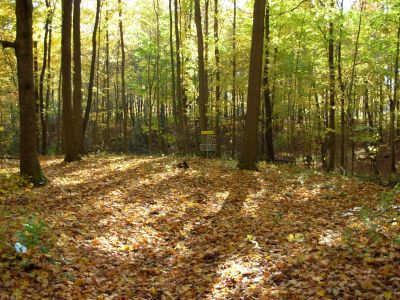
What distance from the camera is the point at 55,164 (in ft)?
55.0

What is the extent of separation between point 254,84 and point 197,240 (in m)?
7.72

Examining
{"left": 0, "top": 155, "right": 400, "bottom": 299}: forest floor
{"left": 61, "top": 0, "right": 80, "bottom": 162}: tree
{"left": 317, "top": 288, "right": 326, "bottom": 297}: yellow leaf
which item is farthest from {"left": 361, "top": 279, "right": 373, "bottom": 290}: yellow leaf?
{"left": 61, "top": 0, "right": 80, "bottom": 162}: tree

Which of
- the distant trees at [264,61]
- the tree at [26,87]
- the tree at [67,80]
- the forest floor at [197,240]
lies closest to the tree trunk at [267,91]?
the distant trees at [264,61]

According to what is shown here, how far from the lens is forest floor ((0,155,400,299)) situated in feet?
18.4

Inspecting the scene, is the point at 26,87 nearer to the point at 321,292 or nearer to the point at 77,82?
the point at 77,82

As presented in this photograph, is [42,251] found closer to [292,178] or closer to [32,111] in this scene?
[32,111]

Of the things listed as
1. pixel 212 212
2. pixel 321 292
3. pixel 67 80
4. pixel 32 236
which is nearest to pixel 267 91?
pixel 67 80

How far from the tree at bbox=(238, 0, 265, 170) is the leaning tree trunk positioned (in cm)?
735

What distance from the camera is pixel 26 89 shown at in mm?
10609

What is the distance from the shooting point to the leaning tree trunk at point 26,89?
10.3 metres

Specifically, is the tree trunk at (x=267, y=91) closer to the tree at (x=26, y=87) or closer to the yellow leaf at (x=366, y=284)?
the tree at (x=26, y=87)

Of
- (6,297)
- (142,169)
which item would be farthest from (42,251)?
(142,169)

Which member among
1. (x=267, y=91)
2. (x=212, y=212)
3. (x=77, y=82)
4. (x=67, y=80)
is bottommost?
Answer: (x=212, y=212)

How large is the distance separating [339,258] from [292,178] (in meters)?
7.92
